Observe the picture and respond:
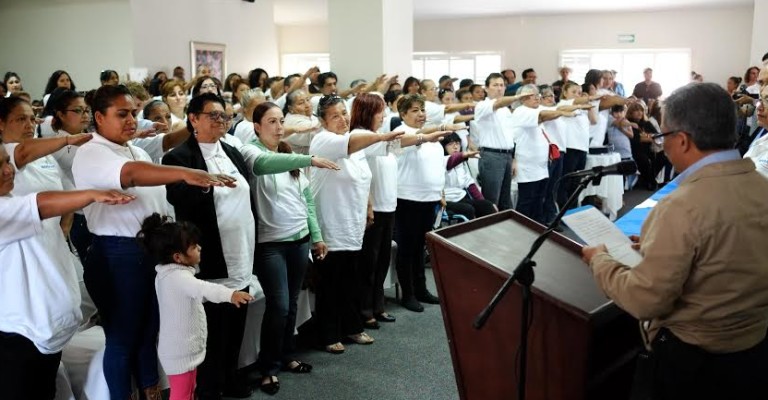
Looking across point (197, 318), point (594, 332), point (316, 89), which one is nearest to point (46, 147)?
point (197, 318)

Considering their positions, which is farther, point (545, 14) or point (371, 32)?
point (545, 14)

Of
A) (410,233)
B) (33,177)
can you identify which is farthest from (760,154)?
(33,177)

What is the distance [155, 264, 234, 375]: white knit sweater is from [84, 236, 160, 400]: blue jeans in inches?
3.7

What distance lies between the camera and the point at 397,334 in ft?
12.8

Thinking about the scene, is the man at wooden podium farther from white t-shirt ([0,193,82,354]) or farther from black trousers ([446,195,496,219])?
black trousers ([446,195,496,219])

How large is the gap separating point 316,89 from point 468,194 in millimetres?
2424

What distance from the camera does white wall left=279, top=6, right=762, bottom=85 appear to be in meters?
13.4

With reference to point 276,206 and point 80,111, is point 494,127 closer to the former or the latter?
point 276,206

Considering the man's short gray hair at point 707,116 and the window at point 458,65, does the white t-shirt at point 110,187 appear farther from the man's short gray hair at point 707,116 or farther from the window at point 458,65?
the window at point 458,65

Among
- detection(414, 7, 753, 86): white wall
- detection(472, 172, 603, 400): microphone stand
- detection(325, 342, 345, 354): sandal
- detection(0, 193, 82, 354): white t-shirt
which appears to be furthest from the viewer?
detection(414, 7, 753, 86): white wall

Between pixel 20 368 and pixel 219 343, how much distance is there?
84 cm

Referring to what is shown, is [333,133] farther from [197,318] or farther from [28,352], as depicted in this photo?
[28,352]

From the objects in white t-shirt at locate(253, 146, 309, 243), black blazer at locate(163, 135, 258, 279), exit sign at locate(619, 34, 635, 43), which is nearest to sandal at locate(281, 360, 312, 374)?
white t-shirt at locate(253, 146, 309, 243)

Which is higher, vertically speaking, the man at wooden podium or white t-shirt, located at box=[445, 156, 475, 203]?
the man at wooden podium
